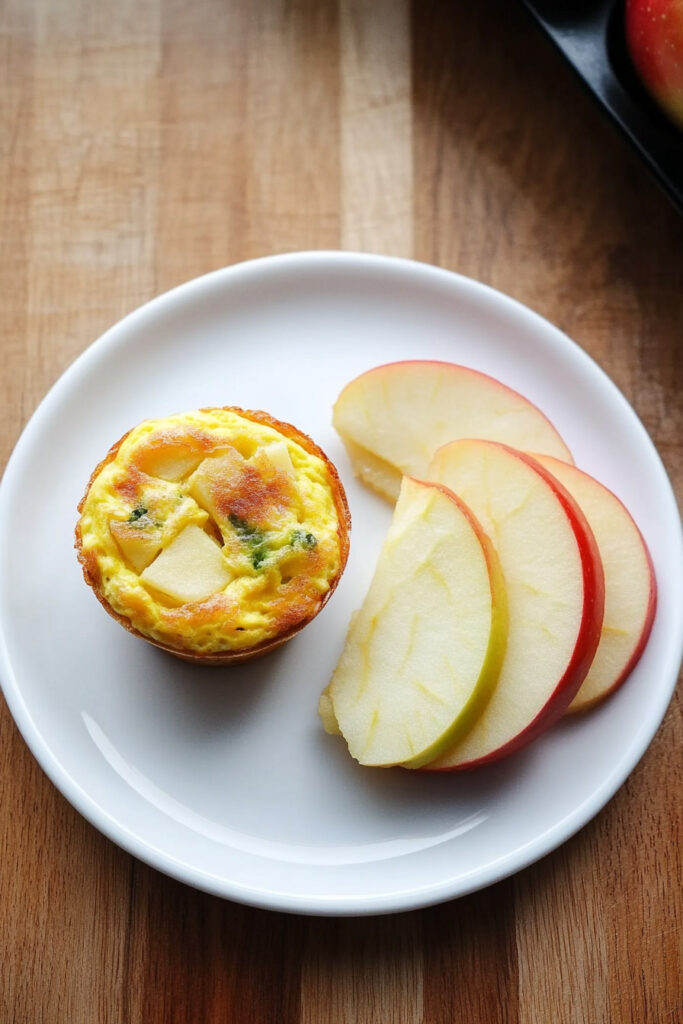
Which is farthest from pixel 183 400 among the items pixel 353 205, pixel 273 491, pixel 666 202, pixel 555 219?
pixel 666 202

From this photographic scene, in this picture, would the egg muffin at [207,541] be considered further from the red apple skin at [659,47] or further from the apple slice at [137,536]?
the red apple skin at [659,47]

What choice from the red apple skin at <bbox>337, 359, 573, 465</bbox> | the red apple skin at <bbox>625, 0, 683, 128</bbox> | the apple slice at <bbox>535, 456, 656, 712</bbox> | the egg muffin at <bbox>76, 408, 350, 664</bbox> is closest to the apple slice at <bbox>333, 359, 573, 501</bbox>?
the red apple skin at <bbox>337, 359, 573, 465</bbox>

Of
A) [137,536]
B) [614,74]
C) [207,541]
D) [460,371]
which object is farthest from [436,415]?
[614,74]

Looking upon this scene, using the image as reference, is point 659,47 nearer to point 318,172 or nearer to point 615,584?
point 318,172

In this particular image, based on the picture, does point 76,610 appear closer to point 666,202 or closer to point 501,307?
point 501,307

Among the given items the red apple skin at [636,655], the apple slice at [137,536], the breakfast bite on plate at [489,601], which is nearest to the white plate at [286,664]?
the red apple skin at [636,655]

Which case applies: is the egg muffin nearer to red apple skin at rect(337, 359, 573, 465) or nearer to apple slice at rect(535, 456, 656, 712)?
red apple skin at rect(337, 359, 573, 465)
